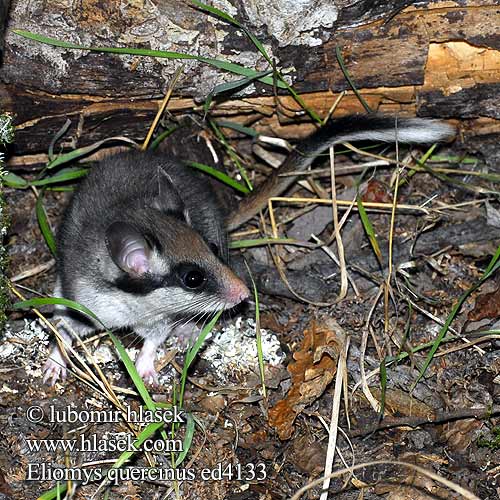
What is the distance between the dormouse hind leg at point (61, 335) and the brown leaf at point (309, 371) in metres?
1.13

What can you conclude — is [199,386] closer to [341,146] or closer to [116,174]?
[116,174]

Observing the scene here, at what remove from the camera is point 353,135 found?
4.92 meters

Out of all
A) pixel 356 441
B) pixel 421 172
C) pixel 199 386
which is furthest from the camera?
pixel 421 172

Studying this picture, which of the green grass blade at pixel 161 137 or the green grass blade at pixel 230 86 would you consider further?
the green grass blade at pixel 161 137

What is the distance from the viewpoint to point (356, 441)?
436cm

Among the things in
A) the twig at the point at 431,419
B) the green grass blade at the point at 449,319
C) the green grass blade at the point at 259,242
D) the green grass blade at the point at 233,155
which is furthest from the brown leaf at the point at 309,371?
the green grass blade at the point at 233,155

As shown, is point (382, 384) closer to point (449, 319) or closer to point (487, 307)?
point (449, 319)

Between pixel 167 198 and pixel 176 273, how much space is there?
42cm

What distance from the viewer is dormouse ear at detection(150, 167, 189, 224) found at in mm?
4656

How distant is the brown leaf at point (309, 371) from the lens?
4.49m

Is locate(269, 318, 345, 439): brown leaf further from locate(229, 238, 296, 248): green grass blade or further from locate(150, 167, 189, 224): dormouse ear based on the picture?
locate(150, 167, 189, 224): dormouse ear

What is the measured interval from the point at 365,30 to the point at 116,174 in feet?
5.14

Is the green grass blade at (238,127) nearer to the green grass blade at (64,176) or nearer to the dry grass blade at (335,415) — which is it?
the green grass blade at (64,176)

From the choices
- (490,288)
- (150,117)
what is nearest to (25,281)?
(150,117)
